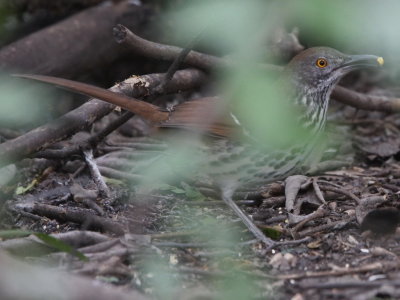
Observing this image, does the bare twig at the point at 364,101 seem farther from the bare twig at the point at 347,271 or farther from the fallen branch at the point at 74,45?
the bare twig at the point at 347,271

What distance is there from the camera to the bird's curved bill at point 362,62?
150 inches

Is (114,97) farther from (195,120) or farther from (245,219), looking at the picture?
(245,219)

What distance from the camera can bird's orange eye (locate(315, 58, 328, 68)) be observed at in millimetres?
3887

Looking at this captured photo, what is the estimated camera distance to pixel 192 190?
405cm

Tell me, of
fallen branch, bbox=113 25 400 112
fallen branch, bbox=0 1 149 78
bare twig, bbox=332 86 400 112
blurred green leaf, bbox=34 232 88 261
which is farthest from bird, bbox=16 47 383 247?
fallen branch, bbox=0 1 149 78

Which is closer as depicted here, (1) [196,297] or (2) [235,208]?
(1) [196,297]

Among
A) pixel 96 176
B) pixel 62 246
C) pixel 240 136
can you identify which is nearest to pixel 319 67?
pixel 240 136

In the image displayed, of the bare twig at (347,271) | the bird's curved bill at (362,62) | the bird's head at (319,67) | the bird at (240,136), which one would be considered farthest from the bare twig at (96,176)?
the bird's curved bill at (362,62)

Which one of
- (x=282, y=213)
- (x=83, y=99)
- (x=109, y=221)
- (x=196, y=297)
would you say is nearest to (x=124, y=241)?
(x=109, y=221)

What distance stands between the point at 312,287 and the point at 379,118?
3285mm

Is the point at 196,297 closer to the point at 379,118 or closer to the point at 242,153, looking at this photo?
the point at 242,153

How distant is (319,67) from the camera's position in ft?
12.8

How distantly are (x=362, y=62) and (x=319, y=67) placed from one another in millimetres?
246

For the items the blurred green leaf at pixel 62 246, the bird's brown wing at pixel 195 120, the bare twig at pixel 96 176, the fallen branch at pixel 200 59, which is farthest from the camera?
the bare twig at pixel 96 176
